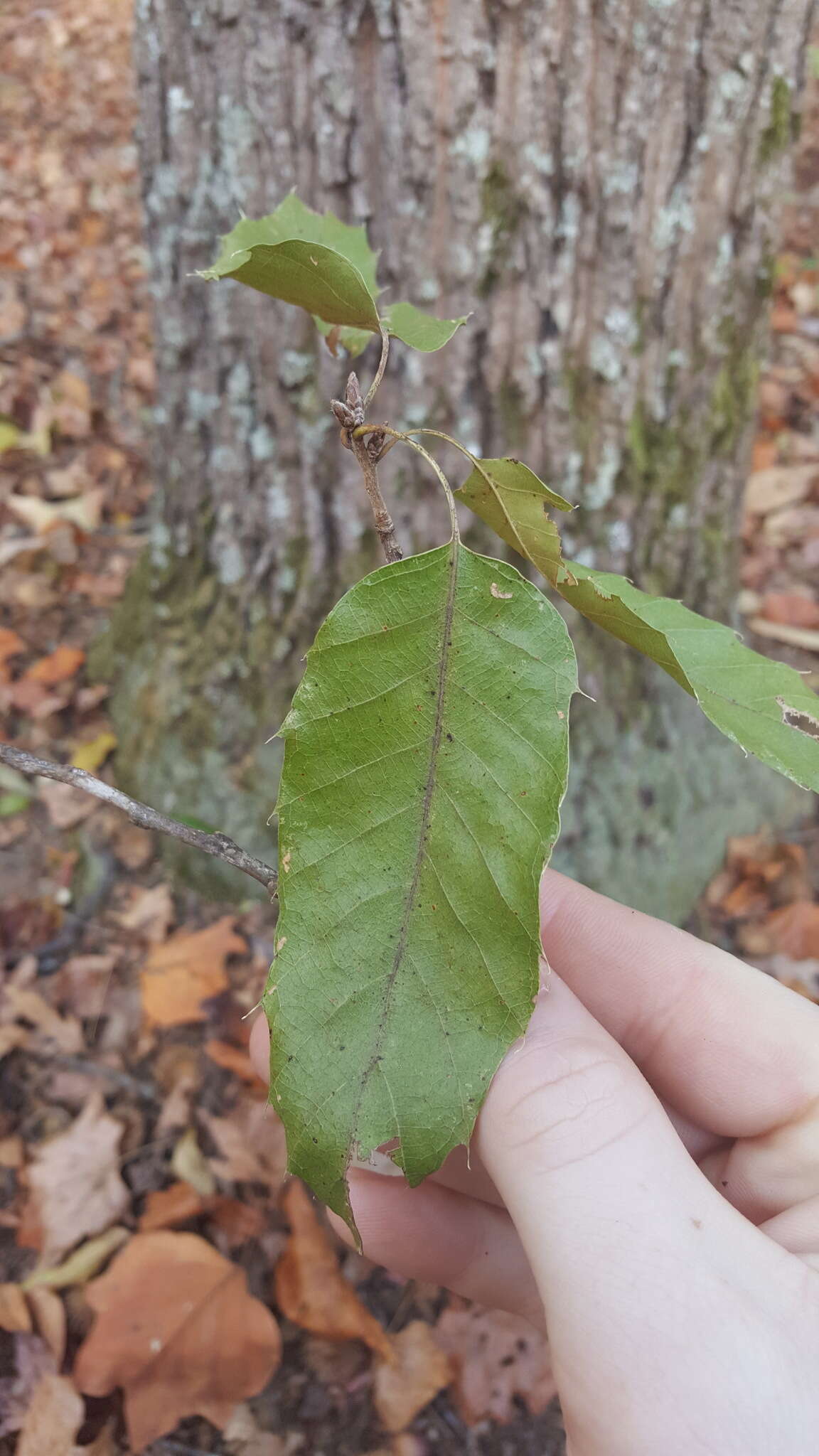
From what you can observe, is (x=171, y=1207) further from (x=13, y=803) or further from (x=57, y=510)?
(x=57, y=510)

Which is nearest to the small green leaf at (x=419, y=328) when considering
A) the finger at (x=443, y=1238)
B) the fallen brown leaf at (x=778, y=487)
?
the finger at (x=443, y=1238)

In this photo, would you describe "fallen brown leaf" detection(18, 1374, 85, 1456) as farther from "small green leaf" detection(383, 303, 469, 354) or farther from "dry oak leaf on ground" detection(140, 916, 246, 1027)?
"small green leaf" detection(383, 303, 469, 354)

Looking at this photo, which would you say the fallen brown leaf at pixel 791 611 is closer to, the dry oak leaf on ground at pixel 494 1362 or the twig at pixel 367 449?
the dry oak leaf on ground at pixel 494 1362

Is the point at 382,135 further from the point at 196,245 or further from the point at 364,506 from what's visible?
the point at 364,506

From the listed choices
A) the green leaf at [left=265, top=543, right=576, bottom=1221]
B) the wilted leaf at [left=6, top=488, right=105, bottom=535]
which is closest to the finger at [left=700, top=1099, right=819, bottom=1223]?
the green leaf at [left=265, top=543, right=576, bottom=1221]

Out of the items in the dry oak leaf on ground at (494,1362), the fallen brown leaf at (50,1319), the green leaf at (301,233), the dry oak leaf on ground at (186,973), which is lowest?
the dry oak leaf on ground at (494,1362)

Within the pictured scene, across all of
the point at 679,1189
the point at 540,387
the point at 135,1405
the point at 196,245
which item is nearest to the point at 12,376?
the point at 196,245
